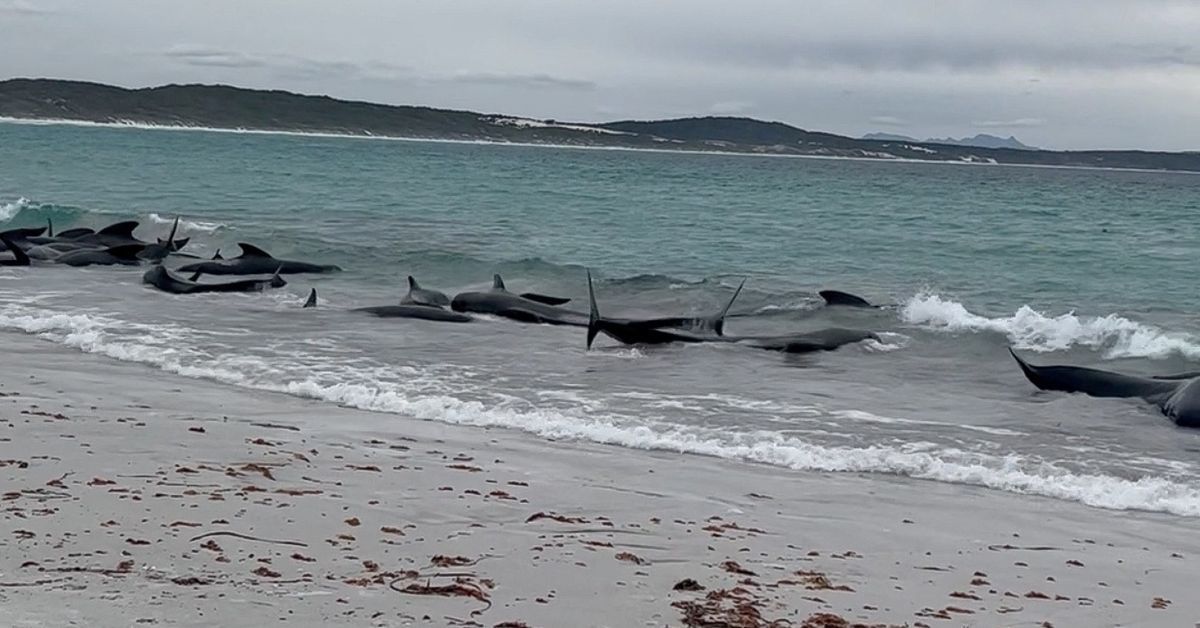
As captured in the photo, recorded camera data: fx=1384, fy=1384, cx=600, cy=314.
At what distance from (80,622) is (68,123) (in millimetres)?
167356

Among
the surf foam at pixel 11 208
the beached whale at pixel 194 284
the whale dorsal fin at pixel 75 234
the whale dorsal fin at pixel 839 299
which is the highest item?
the whale dorsal fin at pixel 839 299

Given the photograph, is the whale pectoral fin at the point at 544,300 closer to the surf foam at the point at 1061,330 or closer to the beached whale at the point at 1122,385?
the surf foam at the point at 1061,330

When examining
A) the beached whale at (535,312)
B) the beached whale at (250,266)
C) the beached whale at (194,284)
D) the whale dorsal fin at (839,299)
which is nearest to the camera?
the beached whale at (535,312)

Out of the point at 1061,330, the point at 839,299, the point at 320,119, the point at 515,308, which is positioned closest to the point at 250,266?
the point at 515,308

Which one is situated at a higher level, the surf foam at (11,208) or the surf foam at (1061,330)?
the surf foam at (1061,330)

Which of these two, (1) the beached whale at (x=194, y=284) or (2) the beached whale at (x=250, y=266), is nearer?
(1) the beached whale at (x=194, y=284)

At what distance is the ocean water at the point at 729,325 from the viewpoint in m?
11.4

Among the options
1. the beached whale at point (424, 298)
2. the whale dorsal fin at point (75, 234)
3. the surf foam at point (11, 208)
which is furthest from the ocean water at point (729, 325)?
the whale dorsal fin at point (75, 234)

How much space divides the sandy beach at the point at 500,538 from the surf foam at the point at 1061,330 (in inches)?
374

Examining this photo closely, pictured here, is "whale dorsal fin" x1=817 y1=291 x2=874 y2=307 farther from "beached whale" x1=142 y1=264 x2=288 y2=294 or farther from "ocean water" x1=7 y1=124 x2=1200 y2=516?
"beached whale" x1=142 y1=264 x2=288 y2=294

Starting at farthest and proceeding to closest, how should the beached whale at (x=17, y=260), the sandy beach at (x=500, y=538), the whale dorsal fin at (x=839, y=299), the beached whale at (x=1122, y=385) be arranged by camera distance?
1. the beached whale at (x=17, y=260)
2. the whale dorsal fin at (x=839, y=299)
3. the beached whale at (x=1122, y=385)
4. the sandy beach at (x=500, y=538)

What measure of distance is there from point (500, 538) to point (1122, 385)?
8.95 metres

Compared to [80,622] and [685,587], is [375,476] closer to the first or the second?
[685,587]

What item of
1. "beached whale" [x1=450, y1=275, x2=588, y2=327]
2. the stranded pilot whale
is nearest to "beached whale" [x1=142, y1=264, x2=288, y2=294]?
the stranded pilot whale
